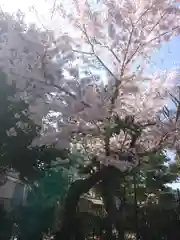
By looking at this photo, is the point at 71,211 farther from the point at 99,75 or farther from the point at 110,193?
the point at 99,75

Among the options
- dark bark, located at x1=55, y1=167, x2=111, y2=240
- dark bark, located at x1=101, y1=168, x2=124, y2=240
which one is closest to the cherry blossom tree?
dark bark, located at x1=101, y1=168, x2=124, y2=240

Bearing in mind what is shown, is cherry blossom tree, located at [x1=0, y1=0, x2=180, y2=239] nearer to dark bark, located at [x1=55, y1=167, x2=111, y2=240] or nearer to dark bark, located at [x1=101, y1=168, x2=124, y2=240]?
dark bark, located at [x1=101, y1=168, x2=124, y2=240]

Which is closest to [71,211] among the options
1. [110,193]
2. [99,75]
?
[110,193]

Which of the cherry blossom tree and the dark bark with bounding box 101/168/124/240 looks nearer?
the cherry blossom tree

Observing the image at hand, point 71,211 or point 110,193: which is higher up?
point 110,193

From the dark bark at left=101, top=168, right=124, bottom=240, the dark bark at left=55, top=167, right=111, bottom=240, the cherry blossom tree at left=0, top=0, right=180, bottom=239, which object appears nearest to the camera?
the cherry blossom tree at left=0, top=0, right=180, bottom=239

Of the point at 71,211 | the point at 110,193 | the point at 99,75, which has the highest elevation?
the point at 99,75

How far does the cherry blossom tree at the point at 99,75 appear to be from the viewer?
384cm

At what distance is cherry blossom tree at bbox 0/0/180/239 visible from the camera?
384cm

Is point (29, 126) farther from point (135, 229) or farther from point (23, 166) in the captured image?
point (135, 229)

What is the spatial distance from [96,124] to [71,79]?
719mm

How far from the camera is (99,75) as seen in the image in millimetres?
4273

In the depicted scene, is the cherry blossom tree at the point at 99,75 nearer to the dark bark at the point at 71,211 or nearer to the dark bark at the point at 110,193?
the dark bark at the point at 110,193

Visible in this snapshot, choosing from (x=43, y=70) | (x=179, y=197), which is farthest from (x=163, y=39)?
(x=179, y=197)
